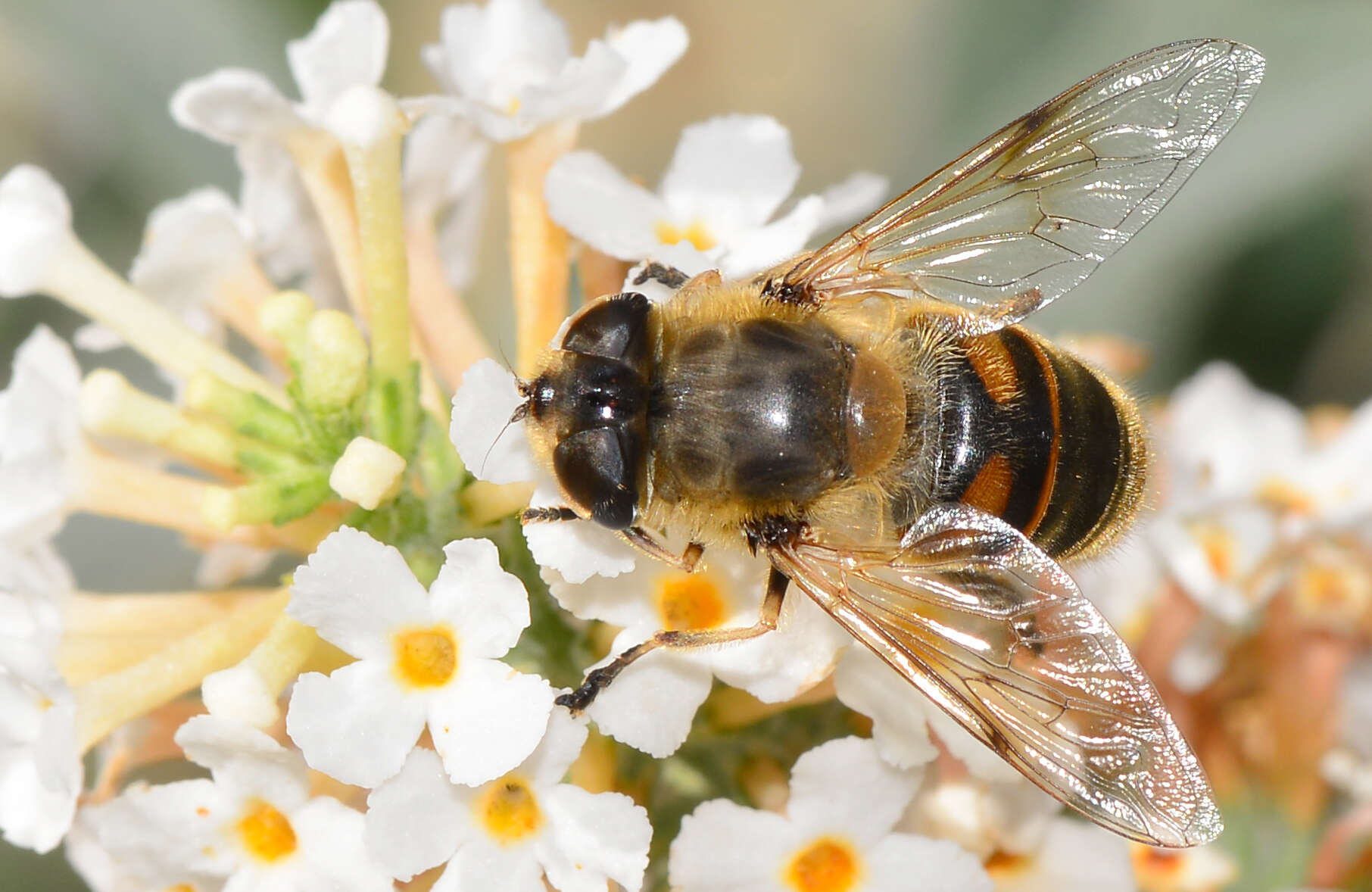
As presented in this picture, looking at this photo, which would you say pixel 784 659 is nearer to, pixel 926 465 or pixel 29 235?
pixel 926 465

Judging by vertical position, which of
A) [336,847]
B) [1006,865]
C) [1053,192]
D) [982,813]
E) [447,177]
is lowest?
→ [1006,865]

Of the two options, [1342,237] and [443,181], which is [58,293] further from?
[1342,237]

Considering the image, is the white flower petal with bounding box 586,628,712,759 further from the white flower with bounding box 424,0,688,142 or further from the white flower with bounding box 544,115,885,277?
the white flower with bounding box 424,0,688,142

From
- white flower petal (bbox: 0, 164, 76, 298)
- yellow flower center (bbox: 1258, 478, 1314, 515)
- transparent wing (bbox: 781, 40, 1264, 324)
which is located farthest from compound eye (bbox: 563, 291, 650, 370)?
yellow flower center (bbox: 1258, 478, 1314, 515)

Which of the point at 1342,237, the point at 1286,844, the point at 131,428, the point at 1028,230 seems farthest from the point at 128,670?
the point at 1342,237

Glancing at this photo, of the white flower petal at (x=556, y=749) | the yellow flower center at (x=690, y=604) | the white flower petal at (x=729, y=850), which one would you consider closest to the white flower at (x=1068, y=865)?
the white flower petal at (x=729, y=850)

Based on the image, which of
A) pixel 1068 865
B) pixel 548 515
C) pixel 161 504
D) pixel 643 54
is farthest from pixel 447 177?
pixel 1068 865
